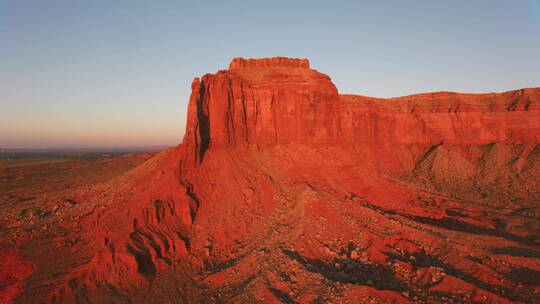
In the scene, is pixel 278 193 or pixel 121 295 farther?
pixel 278 193

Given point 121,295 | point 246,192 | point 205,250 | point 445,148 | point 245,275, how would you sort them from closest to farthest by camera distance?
point 121,295 < point 245,275 < point 205,250 < point 246,192 < point 445,148

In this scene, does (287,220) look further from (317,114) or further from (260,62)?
(260,62)

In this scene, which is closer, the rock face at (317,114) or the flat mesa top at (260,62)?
the rock face at (317,114)

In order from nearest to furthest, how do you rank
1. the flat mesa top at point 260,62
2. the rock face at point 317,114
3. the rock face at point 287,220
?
the rock face at point 287,220 < the rock face at point 317,114 < the flat mesa top at point 260,62

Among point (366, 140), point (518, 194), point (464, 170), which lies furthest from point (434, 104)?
point (518, 194)

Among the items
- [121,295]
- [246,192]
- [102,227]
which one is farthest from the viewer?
[246,192]

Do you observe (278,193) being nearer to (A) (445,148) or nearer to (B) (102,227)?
(B) (102,227)

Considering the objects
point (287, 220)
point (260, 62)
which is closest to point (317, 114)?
point (260, 62)

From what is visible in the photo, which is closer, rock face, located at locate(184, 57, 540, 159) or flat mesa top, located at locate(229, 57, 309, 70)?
rock face, located at locate(184, 57, 540, 159)
